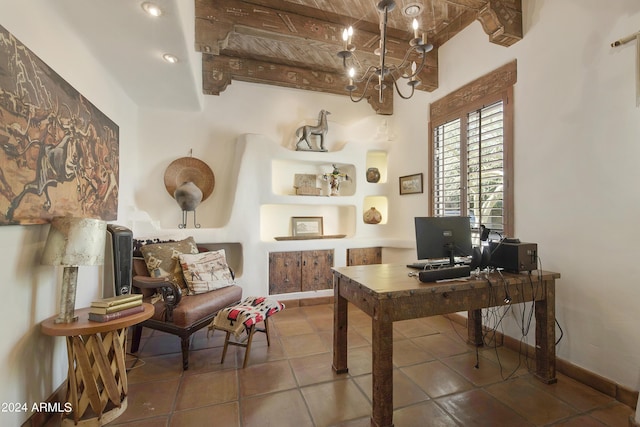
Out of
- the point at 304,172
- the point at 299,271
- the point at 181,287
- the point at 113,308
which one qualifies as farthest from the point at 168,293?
the point at 304,172

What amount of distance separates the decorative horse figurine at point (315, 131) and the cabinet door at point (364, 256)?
1.57 m

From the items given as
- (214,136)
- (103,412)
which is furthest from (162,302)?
(214,136)

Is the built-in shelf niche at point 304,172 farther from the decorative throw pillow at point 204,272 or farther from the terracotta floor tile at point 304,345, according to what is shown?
the terracotta floor tile at point 304,345

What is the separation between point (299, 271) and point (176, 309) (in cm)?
179

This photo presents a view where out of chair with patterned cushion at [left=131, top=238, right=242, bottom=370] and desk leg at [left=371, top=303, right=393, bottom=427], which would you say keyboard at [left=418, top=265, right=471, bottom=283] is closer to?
desk leg at [left=371, top=303, right=393, bottom=427]

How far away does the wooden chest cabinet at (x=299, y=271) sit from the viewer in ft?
12.5

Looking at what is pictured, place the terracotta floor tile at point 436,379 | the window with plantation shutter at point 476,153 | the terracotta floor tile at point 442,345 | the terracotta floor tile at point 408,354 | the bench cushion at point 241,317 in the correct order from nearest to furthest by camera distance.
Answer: the terracotta floor tile at point 436,379, the bench cushion at point 241,317, the terracotta floor tile at point 408,354, the terracotta floor tile at point 442,345, the window with plantation shutter at point 476,153

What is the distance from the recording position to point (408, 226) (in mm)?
4020

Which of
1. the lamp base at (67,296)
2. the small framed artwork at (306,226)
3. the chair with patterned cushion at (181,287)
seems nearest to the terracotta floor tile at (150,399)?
the chair with patterned cushion at (181,287)

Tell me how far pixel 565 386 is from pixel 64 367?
3510 mm

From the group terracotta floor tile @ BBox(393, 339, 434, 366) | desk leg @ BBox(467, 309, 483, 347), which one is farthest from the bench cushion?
desk leg @ BBox(467, 309, 483, 347)

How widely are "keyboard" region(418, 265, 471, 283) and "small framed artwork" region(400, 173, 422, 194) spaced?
1979 mm

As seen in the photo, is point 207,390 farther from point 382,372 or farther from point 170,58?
point 170,58

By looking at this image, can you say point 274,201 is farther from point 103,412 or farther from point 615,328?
point 615,328
